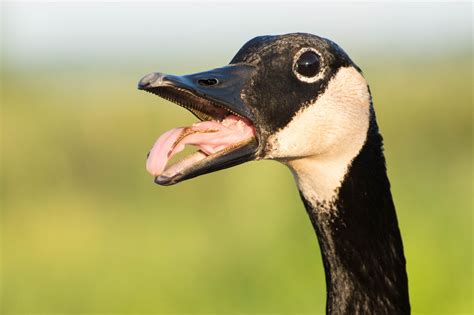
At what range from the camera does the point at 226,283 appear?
9.55 metres

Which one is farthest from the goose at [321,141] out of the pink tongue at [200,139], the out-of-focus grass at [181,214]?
the out-of-focus grass at [181,214]

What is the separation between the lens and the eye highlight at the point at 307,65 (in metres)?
3.81

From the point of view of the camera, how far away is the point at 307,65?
382 cm

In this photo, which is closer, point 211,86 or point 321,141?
point 211,86

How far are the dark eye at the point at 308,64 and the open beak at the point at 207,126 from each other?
21 centimetres

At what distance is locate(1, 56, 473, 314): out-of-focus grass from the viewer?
8.88 m

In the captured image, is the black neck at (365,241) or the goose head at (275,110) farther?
the black neck at (365,241)

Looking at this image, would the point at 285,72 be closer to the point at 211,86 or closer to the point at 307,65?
the point at 307,65

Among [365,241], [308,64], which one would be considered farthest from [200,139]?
[365,241]

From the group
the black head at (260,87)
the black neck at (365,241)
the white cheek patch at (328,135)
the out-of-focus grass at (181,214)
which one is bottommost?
the out-of-focus grass at (181,214)

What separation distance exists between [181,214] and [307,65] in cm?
897

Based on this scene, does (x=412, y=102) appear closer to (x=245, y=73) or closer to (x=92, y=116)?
(x=92, y=116)

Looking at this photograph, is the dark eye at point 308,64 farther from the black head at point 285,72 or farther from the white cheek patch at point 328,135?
the white cheek patch at point 328,135

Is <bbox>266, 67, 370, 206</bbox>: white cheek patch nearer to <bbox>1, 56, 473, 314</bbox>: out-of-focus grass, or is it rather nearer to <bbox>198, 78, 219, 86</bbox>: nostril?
<bbox>198, 78, 219, 86</bbox>: nostril
